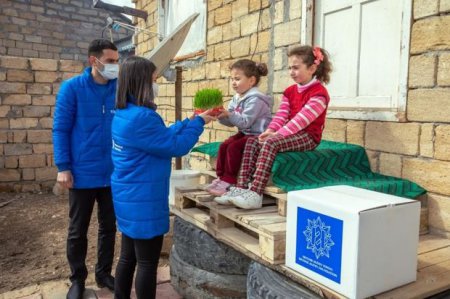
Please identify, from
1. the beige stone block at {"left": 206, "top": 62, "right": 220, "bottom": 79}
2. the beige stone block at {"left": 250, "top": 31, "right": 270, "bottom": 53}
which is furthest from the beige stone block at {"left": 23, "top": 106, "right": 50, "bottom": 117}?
the beige stone block at {"left": 250, "top": 31, "right": 270, "bottom": 53}

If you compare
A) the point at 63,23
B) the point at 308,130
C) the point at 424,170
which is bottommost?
the point at 424,170

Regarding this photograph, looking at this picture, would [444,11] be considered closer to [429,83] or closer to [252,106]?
[429,83]

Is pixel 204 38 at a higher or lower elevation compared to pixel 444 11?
higher

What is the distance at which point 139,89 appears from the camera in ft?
8.23

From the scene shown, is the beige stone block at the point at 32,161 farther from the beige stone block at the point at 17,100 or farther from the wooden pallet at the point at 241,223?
the wooden pallet at the point at 241,223

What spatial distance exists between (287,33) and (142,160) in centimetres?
245

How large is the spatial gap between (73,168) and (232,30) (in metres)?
2.96

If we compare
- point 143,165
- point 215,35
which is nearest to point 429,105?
point 143,165

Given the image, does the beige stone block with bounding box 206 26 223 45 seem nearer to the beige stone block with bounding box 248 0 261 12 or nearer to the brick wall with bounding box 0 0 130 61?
the beige stone block with bounding box 248 0 261 12

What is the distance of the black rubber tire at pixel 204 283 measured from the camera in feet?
9.27

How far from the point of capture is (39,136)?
8344mm

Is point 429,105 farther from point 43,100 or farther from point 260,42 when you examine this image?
point 43,100

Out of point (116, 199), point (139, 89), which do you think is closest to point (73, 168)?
point (116, 199)

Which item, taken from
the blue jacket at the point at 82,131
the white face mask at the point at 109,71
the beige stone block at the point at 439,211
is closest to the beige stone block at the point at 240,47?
the white face mask at the point at 109,71
